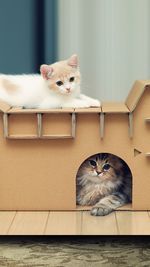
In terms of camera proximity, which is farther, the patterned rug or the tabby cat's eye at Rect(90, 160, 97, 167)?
the tabby cat's eye at Rect(90, 160, 97, 167)

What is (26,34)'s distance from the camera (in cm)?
211

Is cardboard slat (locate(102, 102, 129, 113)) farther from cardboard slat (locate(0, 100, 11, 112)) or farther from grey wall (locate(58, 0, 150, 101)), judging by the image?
grey wall (locate(58, 0, 150, 101))

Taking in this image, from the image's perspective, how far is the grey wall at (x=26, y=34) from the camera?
2094 millimetres

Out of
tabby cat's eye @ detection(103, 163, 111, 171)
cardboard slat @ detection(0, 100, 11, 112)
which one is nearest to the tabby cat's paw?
tabby cat's eye @ detection(103, 163, 111, 171)

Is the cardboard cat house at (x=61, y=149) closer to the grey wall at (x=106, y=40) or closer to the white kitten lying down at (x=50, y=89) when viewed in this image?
the white kitten lying down at (x=50, y=89)

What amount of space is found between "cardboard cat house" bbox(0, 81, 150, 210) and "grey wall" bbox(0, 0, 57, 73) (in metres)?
0.60

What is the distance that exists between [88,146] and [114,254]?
1.23ft

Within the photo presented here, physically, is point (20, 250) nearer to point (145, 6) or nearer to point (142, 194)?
point (142, 194)

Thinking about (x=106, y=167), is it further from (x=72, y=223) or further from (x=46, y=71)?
(x=46, y=71)

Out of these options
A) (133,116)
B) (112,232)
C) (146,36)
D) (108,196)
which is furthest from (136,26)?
(112,232)

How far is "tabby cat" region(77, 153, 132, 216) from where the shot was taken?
1.62 m

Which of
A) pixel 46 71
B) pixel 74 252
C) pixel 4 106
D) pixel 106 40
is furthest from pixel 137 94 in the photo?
pixel 106 40

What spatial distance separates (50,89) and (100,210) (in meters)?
0.44

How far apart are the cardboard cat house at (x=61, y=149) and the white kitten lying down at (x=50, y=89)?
0.26 feet
